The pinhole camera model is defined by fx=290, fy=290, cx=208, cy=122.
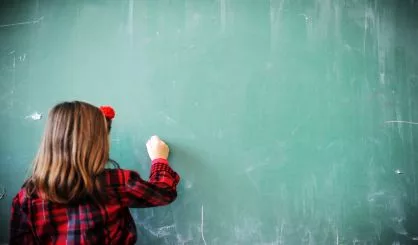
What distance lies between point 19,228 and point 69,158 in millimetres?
260

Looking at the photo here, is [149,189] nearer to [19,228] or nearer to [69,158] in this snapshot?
[69,158]

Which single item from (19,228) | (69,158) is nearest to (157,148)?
(69,158)

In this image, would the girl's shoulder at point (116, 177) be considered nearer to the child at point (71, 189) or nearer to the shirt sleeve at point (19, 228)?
the child at point (71, 189)

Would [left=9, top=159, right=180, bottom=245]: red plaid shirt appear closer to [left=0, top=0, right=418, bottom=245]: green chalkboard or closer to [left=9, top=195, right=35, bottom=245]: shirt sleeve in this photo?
[left=9, top=195, right=35, bottom=245]: shirt sleeve

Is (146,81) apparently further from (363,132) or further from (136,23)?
(363,132)

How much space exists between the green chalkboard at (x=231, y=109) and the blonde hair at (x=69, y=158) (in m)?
0.37

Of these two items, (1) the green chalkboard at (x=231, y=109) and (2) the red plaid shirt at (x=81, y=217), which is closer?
(2) the red plaid shirt at (x=81, y=217)

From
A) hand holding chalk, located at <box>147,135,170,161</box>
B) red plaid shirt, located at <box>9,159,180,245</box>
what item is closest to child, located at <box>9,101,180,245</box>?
red plaid shirt, located at <box>9,159,180,245</box>

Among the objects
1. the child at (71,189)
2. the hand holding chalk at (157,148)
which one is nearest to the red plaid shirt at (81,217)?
the child at (71,189)

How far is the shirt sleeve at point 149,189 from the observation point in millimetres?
911

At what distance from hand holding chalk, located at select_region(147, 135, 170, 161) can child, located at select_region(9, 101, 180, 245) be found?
0.90ft

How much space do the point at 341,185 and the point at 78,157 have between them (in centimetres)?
108

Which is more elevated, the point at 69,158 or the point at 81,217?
the point at 69,158

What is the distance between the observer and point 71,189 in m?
0.83
